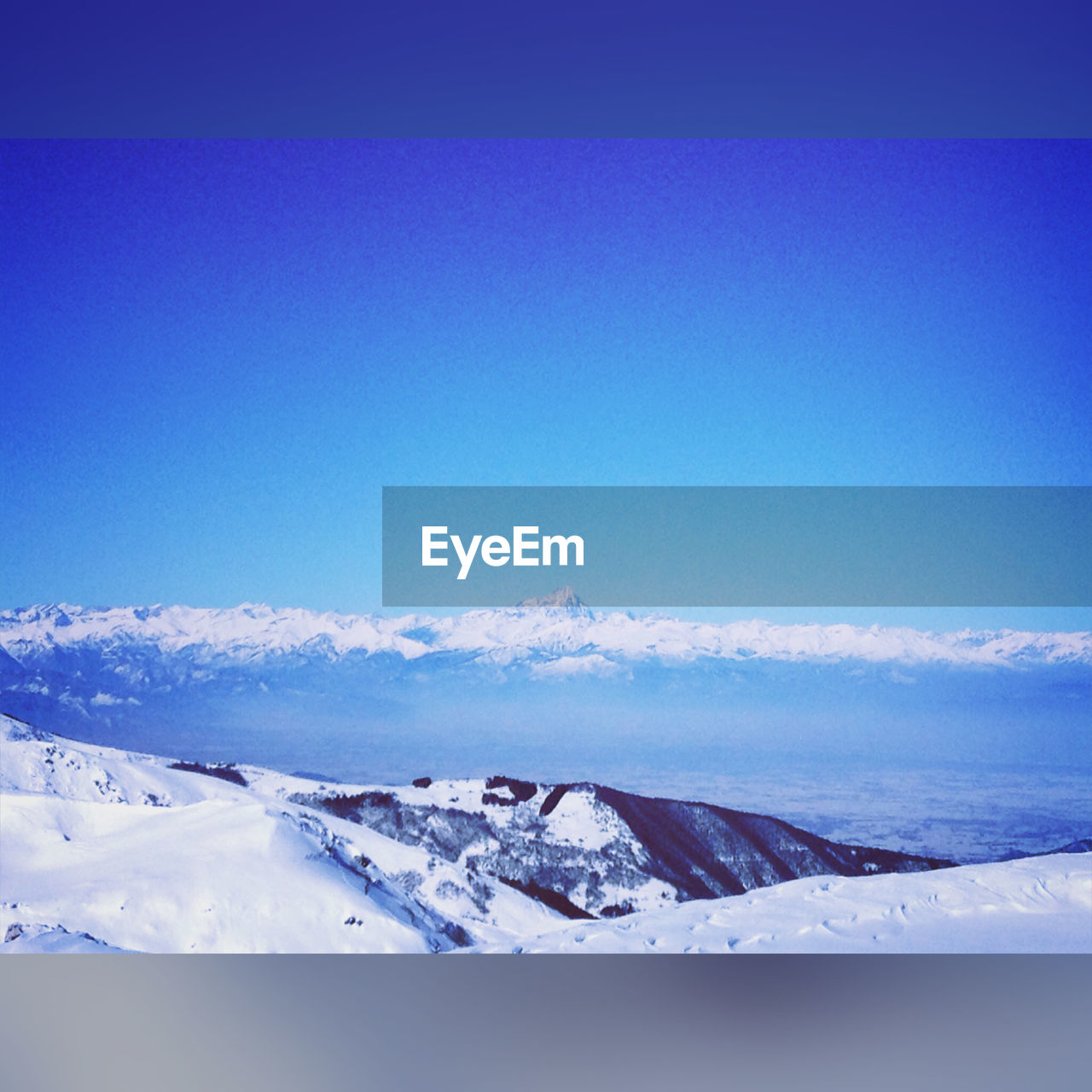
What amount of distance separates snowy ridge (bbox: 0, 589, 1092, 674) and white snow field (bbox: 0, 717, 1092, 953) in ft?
1.75

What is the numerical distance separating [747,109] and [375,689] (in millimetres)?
2938

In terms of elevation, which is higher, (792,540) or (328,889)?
(792,540)

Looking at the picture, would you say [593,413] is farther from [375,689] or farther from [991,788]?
[991,788]

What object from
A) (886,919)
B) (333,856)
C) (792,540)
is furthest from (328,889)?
(792,540)

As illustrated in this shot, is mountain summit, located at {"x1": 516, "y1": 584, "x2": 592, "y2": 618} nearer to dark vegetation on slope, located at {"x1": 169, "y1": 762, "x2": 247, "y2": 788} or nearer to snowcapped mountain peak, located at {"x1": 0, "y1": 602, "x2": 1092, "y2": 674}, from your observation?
snowcapped mountain peak, located at {"x1": 0, "y1": 602, "x2": 1092, "y2": 674}

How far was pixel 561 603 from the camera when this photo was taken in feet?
15.2

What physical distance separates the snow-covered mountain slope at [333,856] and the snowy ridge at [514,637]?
Answer: 531 millimetres

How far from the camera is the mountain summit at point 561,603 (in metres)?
4.57

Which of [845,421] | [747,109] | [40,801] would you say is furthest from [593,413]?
[40,801]

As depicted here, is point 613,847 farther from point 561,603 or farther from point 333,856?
point 333,856

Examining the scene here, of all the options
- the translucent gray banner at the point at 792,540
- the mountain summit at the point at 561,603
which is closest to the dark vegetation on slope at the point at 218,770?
the translucent gray banner at the point at 792,540

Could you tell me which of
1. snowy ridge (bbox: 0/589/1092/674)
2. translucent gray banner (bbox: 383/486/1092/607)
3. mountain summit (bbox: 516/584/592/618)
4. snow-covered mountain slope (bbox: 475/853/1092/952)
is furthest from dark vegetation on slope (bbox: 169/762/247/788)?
mountain summit (bbox: 516/584/592/618)

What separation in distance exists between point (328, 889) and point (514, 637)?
1335 mm

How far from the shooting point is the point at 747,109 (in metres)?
4.03
